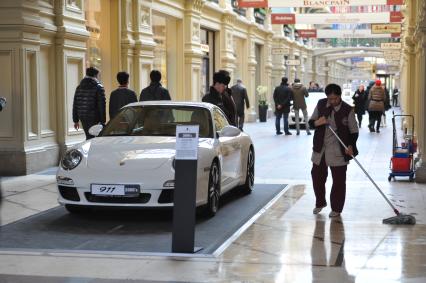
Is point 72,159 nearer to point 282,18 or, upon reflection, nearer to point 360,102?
point 360,102

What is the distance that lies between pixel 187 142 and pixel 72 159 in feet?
7.66

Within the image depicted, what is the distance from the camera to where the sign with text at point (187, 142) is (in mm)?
6805

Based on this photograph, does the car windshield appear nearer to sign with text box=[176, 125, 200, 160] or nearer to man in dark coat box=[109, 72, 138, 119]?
sign with text box=[176, 125, 200, 160]

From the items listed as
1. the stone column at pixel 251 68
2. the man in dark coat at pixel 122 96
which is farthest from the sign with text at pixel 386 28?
the man in dark coat at pixel 122 96

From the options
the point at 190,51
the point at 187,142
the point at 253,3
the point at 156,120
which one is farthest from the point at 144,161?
the point at 253,3

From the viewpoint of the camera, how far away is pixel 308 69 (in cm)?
5562

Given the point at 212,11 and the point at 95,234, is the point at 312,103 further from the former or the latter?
the point at 95,234

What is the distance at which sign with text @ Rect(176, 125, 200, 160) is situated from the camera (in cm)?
680

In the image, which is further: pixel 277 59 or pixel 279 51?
pixel 277 59

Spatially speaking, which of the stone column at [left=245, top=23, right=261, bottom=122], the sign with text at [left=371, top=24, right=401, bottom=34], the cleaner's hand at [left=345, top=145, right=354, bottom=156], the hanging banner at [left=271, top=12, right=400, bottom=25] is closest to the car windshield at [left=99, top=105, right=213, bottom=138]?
the cleaner's hand at [left=345, top=145, right=354, bottom=156]

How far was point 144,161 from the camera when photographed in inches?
334

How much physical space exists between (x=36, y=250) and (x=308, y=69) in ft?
163

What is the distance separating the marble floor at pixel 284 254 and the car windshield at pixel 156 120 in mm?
1266

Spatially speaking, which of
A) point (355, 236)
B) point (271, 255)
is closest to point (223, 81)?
point (355, 236)
